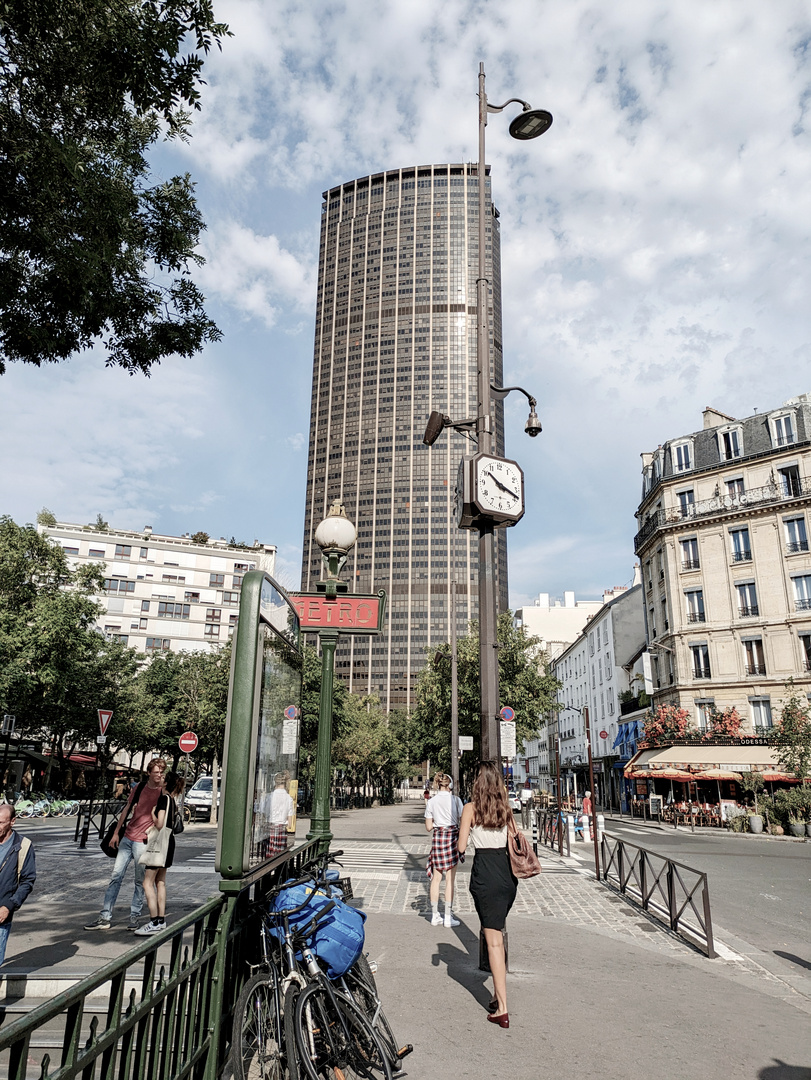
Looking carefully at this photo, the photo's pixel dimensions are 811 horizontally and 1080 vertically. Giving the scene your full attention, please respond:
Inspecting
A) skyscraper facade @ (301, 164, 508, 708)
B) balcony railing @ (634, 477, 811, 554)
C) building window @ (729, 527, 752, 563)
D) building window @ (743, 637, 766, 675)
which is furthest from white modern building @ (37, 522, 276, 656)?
skyscraper facade @ (301, 164, 508, 708)

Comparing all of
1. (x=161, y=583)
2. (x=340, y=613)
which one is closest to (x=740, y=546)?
(x=340, y=613)

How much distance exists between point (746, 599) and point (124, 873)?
33885 mm

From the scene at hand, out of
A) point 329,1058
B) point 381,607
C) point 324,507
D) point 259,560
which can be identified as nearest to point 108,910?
point 381,607

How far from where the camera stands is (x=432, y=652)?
39.8m

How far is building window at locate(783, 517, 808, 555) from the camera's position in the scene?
33.7 meters

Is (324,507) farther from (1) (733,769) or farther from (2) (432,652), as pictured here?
(1) (733,769)

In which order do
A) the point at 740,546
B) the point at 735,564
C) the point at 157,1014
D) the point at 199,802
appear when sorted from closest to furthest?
1. the point at 157,1014
2. the point at 199,802
3. the point at 735,564
4. the point at 740,546

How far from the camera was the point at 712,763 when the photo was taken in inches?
1209

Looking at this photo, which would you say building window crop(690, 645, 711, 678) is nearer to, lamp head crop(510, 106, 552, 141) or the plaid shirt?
the plaid shirt

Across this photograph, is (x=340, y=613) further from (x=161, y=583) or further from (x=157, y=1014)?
(x=161, y=583)

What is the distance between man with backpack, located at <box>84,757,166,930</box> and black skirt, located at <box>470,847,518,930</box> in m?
3.84

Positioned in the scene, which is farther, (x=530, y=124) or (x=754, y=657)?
(x=754, y=657)

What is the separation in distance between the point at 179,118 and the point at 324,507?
156535 mm

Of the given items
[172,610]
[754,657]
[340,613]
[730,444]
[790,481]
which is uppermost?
[730,444]
